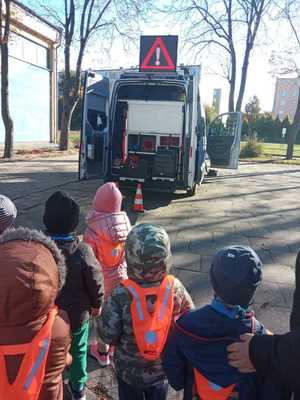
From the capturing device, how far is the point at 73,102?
19141 millimetres

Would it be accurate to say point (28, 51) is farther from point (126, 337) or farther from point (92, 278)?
point (126, 337)

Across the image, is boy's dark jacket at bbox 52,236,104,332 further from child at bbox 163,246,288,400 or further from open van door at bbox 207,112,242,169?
open van door at bbox 207,112,242,169

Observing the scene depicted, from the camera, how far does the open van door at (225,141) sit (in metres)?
11.4

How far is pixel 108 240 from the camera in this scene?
2787mm

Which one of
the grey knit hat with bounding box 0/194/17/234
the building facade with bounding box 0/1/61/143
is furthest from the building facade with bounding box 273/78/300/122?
the grey knit hat with bounding box 0/194/17/234

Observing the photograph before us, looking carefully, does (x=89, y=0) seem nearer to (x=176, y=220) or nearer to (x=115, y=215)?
(x=176, y=220)

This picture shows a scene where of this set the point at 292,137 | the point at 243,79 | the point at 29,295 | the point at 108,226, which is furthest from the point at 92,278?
the point at 243,79

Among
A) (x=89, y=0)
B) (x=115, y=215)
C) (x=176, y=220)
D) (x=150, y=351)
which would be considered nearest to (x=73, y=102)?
(x=89, y=0)

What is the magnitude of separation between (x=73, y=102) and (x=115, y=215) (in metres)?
17.5

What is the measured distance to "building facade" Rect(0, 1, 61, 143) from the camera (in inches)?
779

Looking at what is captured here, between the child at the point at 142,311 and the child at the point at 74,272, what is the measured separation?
37 centimetres

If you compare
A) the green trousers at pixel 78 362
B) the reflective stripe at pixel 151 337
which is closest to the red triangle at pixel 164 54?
the green trousers at pixel 78 362

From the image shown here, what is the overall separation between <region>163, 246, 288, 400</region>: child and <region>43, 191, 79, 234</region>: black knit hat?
0.97m

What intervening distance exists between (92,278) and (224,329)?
3.16 feet
